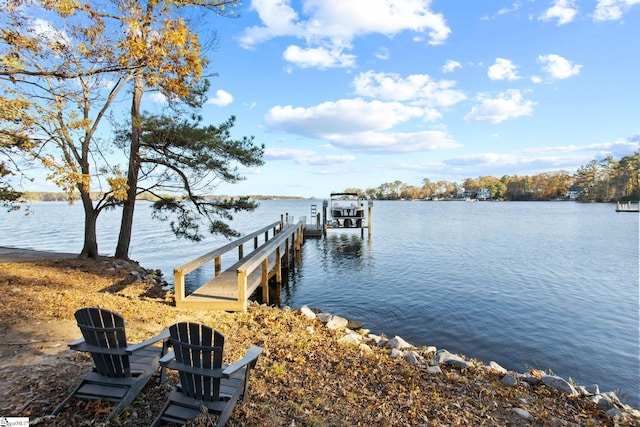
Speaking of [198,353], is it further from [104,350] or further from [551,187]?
[551,187]

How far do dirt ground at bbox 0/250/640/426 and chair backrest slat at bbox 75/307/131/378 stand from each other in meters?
0.30

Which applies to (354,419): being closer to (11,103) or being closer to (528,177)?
(11,103)

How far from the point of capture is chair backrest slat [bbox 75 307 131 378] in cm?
312

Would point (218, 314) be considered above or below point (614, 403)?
above

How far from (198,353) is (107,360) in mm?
1054

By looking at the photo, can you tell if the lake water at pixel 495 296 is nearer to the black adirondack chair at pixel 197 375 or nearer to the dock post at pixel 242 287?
the dock post at pixel 242 287

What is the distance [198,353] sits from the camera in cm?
279

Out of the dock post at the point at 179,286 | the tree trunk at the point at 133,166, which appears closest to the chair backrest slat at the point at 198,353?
the dock post at the point at 179,286

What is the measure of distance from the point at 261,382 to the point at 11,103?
522cm

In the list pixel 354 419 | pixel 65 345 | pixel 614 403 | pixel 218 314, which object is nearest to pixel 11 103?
pixel 65 345

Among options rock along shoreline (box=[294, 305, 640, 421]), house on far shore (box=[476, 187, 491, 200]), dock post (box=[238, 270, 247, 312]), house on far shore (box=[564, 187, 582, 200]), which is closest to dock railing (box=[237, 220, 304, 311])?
dock post (box=[238, 270, 247, 312])

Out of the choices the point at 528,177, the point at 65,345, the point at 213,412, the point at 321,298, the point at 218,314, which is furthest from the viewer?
the point at 528,177

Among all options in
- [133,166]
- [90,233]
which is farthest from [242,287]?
[90,233]

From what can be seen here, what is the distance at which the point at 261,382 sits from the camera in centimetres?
386
